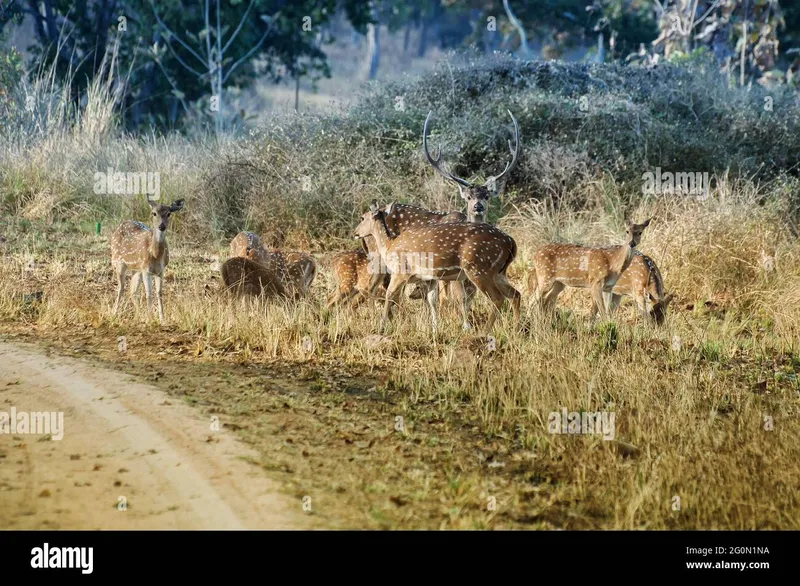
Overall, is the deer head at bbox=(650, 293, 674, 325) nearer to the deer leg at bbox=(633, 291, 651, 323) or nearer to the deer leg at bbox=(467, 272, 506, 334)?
the deer leg at bbox=(633, 291, 651, 323)

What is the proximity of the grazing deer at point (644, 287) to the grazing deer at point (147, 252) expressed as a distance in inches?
175

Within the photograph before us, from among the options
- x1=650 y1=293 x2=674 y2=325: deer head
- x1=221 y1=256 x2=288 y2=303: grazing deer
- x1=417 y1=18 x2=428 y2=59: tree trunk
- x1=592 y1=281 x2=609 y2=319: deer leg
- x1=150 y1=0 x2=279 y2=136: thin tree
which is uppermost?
x1=417 y1=18 x2=428 y2=59: tree trunk

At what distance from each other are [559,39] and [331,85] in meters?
15.6

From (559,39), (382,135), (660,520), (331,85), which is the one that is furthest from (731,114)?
(331,85)

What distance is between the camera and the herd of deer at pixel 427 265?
9.77m

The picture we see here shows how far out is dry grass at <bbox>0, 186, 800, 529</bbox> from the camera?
623 centimetres

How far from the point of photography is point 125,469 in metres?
6.38

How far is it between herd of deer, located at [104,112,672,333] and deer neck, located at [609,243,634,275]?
0.03 feet

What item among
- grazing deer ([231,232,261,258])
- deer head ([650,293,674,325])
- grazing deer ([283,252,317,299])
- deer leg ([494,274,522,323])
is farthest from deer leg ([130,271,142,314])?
deer head ([650,293,674,325])

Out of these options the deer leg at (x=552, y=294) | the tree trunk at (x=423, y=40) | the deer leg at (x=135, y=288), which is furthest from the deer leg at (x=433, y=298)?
the tree trunk at (x=423, y=40)

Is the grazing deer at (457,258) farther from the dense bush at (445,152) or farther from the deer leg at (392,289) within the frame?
the dense bush at (445,152)

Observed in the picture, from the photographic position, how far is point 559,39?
41.5 m

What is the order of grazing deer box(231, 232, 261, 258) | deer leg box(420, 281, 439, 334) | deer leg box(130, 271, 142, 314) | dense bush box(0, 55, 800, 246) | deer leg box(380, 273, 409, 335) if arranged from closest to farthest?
deer leg box(380, 273, 409, 335) < deer leg box(420, 281, 439, 334) < deer leg box(130, 271, 142, 314) < grazing deer box(231, 232, 261, 258) < dense bush box(0, 55, 800, 246)

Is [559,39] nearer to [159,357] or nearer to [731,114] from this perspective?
[731,114]
